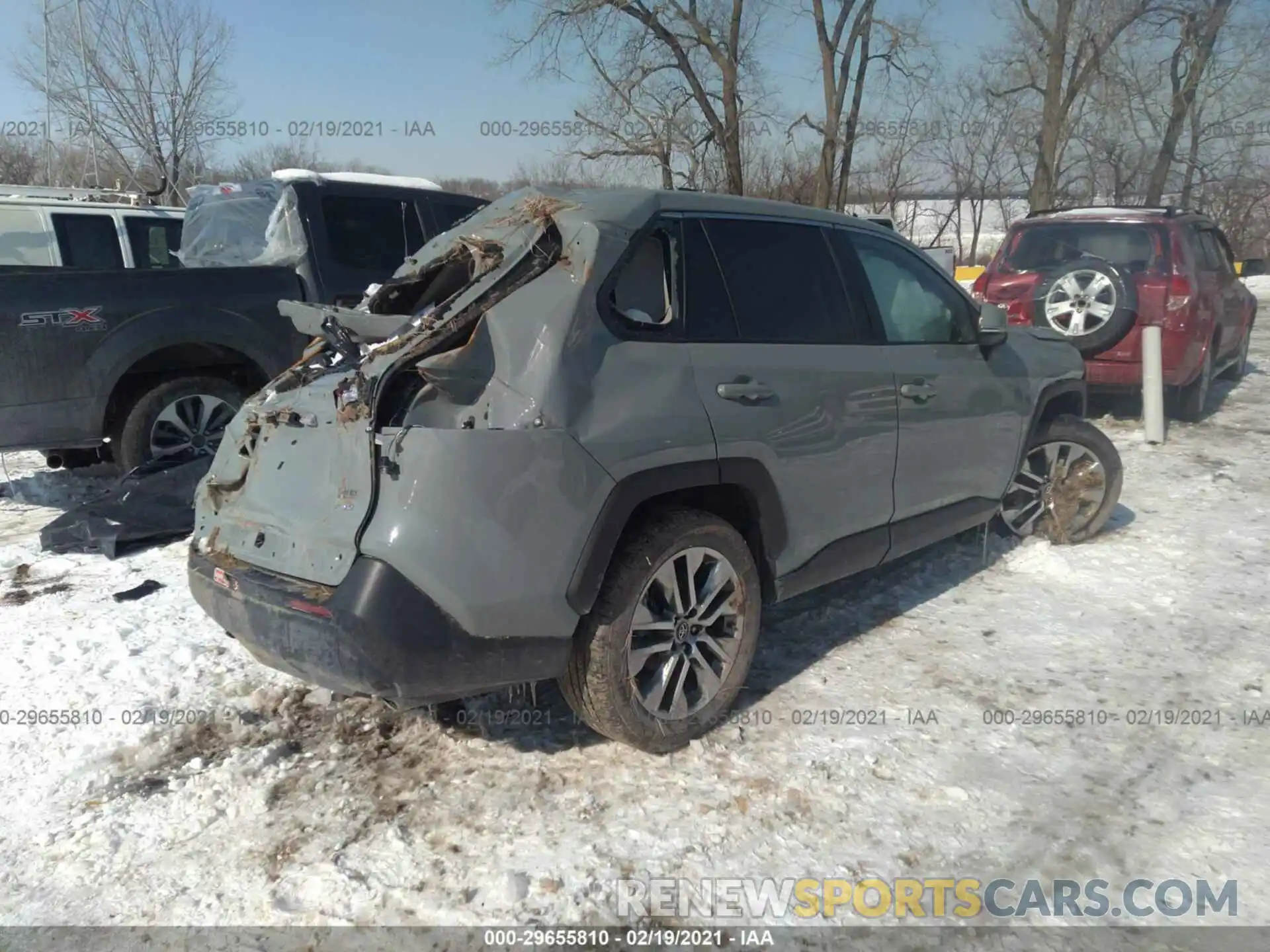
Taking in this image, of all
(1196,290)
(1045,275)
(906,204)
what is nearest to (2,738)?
(1045,275)

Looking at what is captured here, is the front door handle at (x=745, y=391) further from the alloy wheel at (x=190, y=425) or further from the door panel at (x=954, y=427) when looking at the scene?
the alloy wheel at (x=190, y=425)

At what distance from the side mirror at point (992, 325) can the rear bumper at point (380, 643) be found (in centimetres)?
280

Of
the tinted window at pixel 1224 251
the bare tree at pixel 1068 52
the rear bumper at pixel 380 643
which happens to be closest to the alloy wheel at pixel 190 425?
the rear bumper at pixel 380 643

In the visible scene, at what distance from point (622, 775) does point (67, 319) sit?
4278mm

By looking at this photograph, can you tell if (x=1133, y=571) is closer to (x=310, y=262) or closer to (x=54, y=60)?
(x=310, y=262)

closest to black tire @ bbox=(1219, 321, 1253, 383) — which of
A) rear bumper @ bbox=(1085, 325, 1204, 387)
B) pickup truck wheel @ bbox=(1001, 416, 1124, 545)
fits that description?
rear bumper @ bbox=(1085, 325, 1204, 387)

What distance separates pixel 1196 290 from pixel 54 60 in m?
22.6

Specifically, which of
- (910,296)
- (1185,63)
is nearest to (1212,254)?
(910,296)

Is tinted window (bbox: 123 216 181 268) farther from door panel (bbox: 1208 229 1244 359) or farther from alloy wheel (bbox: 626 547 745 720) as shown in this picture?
door panel (bbox: 1208 229 1244 359)

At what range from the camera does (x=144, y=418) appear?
568 cm

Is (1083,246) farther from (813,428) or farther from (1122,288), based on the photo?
(813,428)

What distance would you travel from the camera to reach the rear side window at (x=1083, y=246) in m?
7.98

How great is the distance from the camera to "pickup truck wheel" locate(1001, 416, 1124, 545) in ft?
17.4

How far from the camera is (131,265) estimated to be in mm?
8156
